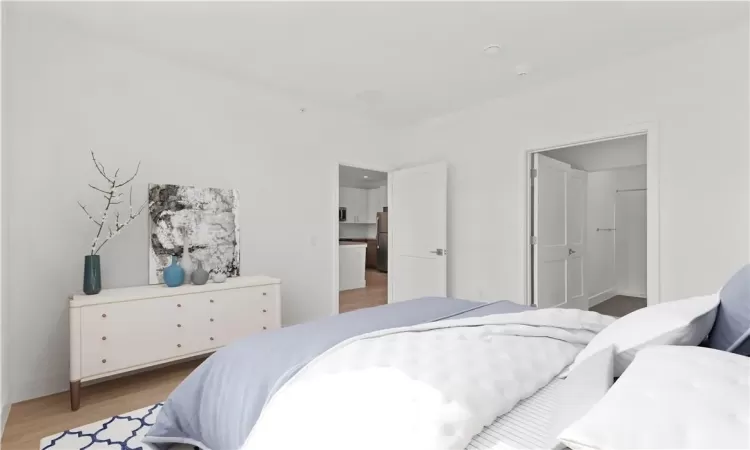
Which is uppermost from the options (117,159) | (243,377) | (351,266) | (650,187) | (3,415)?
(117,159)

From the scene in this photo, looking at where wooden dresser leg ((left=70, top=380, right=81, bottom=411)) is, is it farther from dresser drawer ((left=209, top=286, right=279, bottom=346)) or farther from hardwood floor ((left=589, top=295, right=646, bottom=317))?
hardwood floor ((left=589, top=295, right=646, bottom=317))

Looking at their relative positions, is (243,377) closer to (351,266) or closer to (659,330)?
(659,330)

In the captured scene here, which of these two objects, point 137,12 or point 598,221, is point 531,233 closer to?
point 598,221

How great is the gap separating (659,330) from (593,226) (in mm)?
5320

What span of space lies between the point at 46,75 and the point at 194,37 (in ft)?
3.36

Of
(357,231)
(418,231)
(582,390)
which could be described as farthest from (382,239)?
(582,390)

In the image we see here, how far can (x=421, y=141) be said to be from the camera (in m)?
4.79

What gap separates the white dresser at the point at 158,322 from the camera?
2379mm

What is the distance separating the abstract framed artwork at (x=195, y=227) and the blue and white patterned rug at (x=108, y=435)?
1106mm

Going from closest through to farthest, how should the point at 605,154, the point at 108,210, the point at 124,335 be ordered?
the point at 124,335, the point at 108,210, the point at 605,154

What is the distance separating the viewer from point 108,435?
2029 millimetres

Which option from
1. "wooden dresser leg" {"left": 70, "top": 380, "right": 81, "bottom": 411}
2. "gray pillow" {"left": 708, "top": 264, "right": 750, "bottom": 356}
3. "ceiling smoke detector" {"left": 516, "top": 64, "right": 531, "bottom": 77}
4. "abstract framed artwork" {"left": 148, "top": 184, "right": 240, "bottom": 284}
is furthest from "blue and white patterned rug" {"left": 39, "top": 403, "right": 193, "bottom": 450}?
"ceiling smoke detector" {"left": 516, "top": 64, "right": 531, "bottom": 77}

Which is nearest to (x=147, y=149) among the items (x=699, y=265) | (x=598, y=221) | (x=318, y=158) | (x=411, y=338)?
(x=318, y=158)

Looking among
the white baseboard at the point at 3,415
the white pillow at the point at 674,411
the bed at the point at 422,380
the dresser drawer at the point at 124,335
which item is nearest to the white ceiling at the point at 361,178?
the dresser drawer at the point at 124,335
